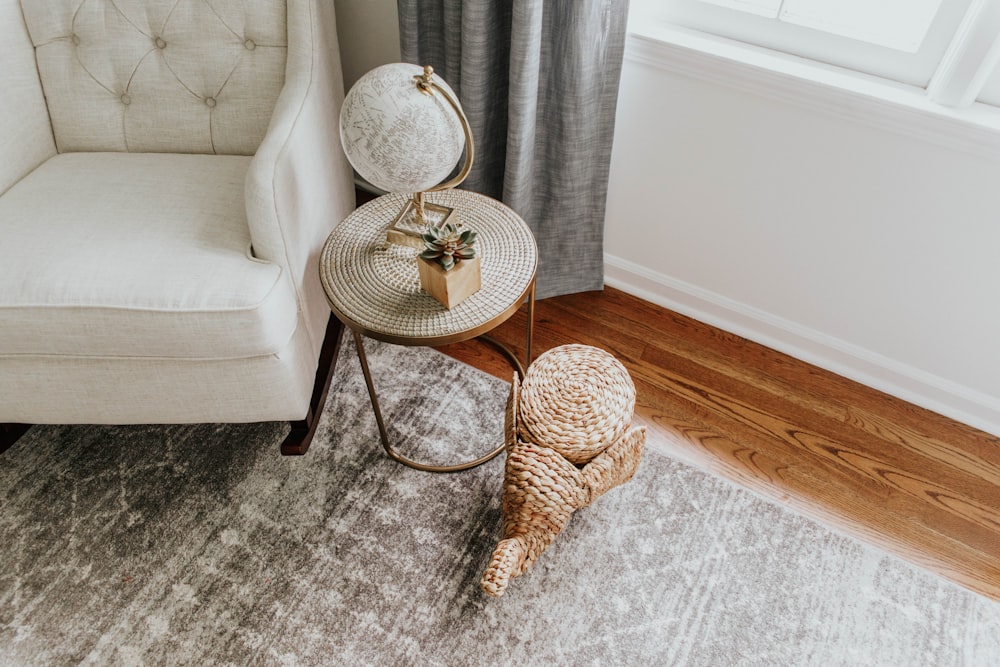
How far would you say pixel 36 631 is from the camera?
1227mm

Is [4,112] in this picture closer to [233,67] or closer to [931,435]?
[233,67]

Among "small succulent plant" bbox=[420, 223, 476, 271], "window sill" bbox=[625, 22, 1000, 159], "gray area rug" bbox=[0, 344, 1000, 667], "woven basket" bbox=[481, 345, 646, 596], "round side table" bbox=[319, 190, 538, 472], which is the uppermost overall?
"window sill" bbox=[625, 22, 1000, 159]

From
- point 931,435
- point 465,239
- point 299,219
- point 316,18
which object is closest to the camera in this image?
point 465,239

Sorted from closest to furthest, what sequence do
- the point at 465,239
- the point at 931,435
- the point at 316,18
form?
the point at 465,239, the point at 316,18, the point at 931,435

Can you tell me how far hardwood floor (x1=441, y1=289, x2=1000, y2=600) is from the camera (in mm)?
1392

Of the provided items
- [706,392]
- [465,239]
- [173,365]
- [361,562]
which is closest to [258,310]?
[173,365]

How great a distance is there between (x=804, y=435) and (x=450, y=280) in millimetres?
913

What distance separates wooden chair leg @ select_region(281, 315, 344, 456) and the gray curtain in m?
0.50

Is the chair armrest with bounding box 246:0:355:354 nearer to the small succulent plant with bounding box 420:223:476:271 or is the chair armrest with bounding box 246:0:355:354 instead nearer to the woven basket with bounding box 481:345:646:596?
the small succulent plant with bounding box 420:223:476:271

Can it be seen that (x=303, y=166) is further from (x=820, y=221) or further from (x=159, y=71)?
(x=820, y=221)

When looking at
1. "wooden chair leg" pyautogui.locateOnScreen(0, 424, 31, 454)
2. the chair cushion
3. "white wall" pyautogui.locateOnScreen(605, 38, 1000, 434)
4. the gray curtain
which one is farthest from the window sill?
"wooden chair leg" pyautogui.locateOnScreen(0, 424, 31, 454)

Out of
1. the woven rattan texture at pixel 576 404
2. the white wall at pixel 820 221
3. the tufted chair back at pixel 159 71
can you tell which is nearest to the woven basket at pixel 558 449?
the woven rattan texture at pixel 576 404

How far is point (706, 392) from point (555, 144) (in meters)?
0.68

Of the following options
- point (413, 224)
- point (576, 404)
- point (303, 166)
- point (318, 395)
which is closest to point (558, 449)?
point (576, 404)
